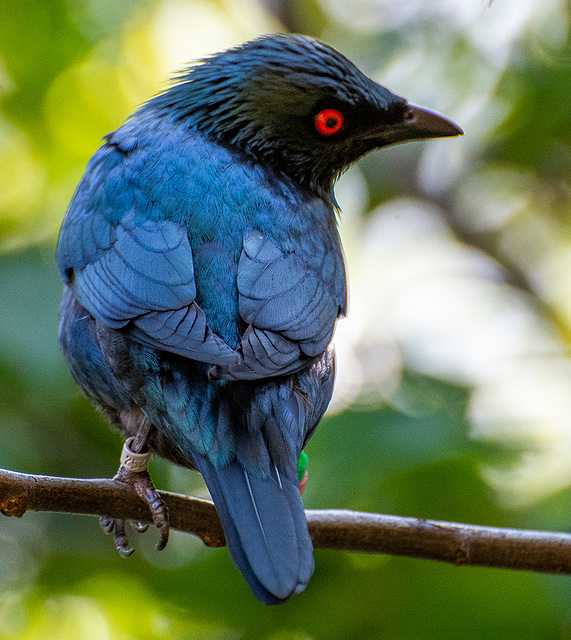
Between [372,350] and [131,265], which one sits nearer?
[131,265]

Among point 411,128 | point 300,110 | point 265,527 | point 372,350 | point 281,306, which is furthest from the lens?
point 372,350

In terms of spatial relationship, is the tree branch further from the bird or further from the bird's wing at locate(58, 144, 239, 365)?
the bird's wing at locate(58, 144, 239, 365)

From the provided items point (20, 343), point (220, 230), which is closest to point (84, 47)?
point (20, 343)

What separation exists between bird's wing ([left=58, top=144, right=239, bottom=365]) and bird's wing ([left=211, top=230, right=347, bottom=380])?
0.29 feet

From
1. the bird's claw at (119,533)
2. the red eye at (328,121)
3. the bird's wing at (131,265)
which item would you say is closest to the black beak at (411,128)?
the red eye at (328,121)

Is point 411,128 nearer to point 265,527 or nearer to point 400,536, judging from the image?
point 400,536

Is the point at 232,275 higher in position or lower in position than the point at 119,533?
higher

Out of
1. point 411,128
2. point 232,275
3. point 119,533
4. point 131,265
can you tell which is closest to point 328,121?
point 411,128

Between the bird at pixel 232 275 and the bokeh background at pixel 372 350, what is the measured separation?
1015mm

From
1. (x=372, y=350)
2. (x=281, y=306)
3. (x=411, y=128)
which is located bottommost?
(x=372, y=350)

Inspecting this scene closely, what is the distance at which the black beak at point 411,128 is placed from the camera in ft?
10.4

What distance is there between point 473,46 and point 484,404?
93.4 inches

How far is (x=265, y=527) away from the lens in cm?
219

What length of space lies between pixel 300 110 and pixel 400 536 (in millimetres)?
1531
